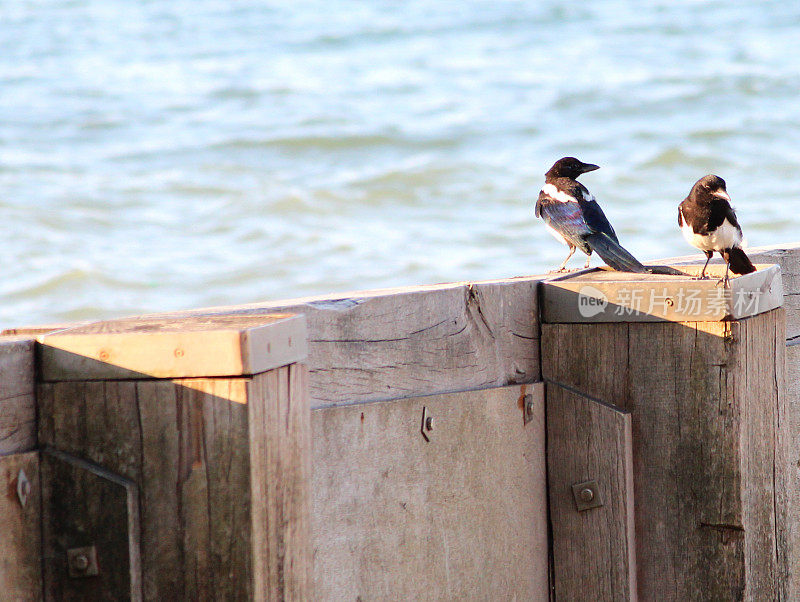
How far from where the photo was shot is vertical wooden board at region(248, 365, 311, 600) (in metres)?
1.31

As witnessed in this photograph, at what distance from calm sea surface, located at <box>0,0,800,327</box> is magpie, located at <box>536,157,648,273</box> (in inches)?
108

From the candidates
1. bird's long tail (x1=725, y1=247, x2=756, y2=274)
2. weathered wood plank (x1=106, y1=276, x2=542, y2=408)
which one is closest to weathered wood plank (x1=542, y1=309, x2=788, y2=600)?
weathered wood plank (x1=106, y1=276, x2=542, y2=408)

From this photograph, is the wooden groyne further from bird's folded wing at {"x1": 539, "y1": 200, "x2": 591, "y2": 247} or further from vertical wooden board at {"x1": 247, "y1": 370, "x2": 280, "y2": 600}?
bird's folded wing at {"x1": 539, "y1": 200, "x2": 591, "y2": 247}

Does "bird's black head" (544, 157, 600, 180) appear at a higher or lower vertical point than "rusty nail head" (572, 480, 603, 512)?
higher

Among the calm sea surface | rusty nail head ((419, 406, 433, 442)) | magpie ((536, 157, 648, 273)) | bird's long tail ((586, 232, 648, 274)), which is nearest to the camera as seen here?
rusty nail head ((419, 406, 433, 442))

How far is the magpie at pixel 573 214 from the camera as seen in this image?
4.15 metres

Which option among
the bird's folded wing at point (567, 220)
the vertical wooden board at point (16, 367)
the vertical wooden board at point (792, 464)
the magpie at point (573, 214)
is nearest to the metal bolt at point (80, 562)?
the vertical wooden board at point (16, 367)

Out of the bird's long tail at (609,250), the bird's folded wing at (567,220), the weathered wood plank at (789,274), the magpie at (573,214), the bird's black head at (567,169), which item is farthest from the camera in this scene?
the bird's black head at (567,169)

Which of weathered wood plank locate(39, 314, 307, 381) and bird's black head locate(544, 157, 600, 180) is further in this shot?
bird's black head locate(544, 157, 600, 180)

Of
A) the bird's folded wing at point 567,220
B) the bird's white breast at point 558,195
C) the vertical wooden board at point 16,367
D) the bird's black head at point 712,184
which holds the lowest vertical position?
the vertical wooden board at point 16,367

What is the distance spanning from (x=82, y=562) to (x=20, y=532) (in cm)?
9

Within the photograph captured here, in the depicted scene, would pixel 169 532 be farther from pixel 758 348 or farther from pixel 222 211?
pixel 222 211

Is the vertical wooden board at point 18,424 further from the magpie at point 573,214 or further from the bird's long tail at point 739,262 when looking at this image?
the magpie at point 573,214

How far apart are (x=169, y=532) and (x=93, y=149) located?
34.2 feet
